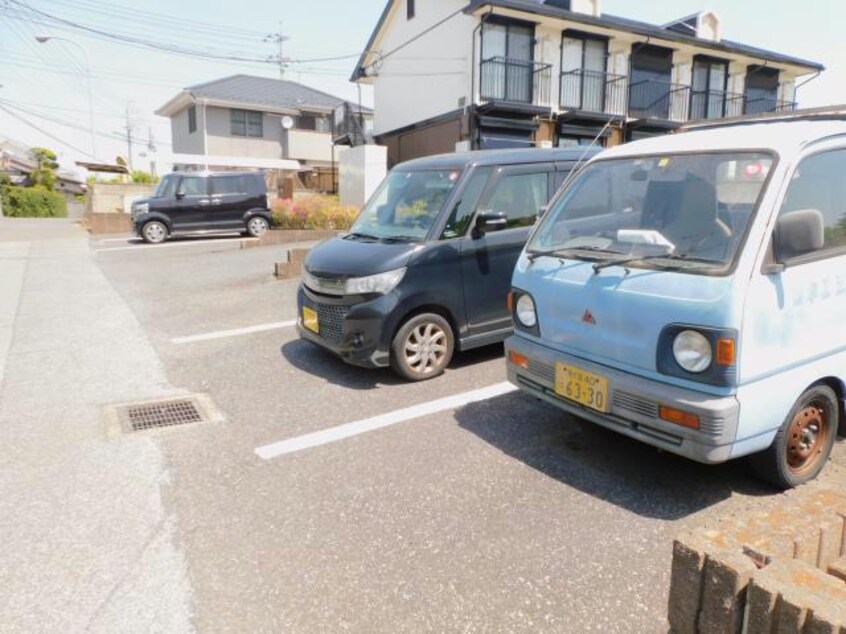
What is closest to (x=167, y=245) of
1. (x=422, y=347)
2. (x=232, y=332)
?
(x=232, y=332)

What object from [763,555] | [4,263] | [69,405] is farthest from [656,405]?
[4,263]

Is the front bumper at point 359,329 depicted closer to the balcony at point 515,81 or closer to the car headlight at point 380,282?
the car headlight at point 380,282

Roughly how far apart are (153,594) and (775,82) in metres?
29.7

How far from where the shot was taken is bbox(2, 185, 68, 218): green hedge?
27.5m

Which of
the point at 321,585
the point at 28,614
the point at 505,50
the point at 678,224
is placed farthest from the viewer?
the point at 505,50

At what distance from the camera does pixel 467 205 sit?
5.31m

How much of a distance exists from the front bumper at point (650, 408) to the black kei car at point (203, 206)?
577 inches

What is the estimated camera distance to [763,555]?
5.87 ft

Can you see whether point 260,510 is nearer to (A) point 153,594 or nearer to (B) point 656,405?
(A) point 153,594

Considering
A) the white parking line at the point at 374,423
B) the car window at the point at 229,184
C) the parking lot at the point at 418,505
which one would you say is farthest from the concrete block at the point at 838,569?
the car window at the point at 229,184

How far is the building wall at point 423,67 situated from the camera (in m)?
19.3

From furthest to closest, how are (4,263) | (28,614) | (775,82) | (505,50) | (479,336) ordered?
(775,82)
(505,50)
(4,263)
(479,336)
(28,614)

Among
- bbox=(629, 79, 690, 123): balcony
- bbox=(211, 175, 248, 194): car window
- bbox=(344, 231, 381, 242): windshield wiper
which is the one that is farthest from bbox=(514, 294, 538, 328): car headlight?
bbox=(629, 79, 690, 123): balcony

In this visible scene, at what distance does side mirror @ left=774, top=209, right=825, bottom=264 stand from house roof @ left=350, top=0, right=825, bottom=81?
16.8 metres
